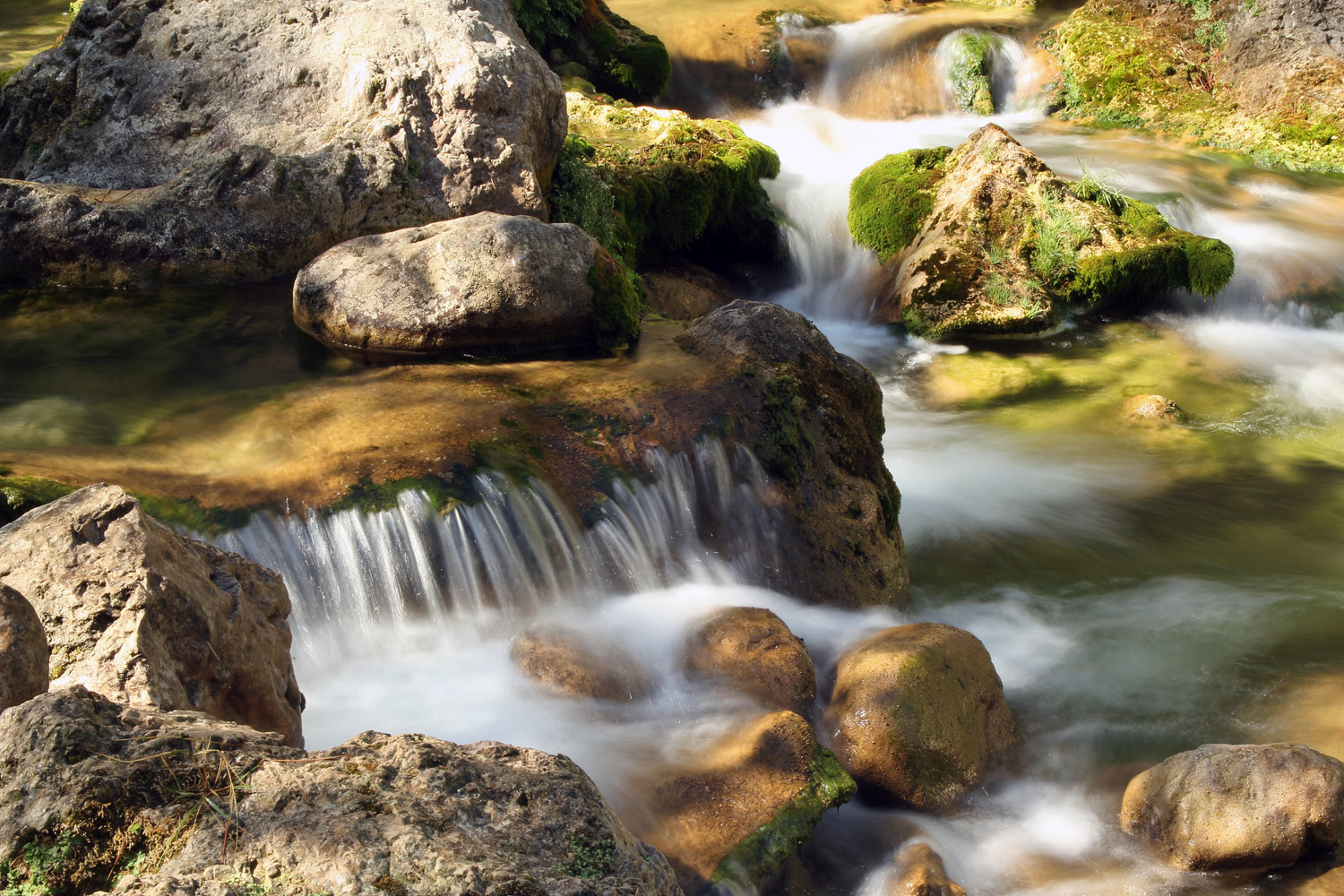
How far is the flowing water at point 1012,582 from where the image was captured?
14.2ft

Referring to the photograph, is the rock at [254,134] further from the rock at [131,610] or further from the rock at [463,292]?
the rock at [131,610]

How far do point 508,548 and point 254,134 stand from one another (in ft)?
16.8

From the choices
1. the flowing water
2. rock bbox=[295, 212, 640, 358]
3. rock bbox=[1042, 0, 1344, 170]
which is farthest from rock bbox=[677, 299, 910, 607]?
rock bbox=[1042, 0, 1344, 170]

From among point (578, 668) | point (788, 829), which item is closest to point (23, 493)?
point (578, 668)

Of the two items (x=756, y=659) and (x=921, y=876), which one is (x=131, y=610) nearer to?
(x=756, y=659)

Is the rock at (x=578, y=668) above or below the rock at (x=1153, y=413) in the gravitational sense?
above

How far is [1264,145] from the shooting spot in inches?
566

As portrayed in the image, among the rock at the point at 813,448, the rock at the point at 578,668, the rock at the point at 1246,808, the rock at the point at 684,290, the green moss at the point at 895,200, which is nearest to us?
the rock at the point at 1246,808

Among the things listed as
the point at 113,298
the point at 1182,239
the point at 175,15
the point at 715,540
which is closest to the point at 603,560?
the point at 715,540

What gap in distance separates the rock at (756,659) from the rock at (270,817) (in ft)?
7.19

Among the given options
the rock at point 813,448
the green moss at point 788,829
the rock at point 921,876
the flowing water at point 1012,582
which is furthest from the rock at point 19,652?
the rock at point 813,448

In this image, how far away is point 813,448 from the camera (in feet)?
20.1

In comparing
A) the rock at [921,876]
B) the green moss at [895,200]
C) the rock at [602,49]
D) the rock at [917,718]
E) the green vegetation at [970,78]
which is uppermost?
the rock at [602,49]

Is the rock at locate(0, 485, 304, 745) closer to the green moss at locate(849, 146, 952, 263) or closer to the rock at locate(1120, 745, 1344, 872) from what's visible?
the rock at locate(1120, 745, 1344, 872)
